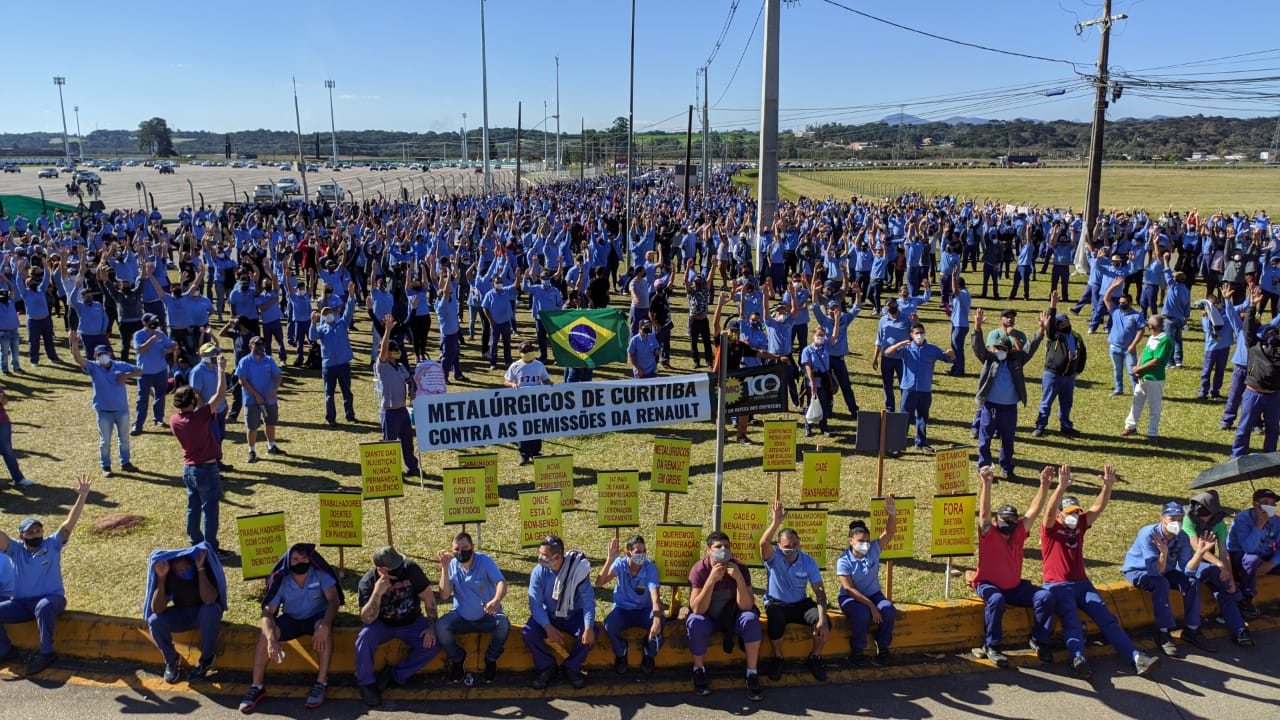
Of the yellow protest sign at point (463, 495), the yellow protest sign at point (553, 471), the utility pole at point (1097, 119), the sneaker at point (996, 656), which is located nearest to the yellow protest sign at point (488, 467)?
the yellow protest sign at point (463, 495)

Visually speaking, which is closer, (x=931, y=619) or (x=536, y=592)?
(x=536, y=592)

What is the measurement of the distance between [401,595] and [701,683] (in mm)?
2354

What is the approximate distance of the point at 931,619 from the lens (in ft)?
23.6

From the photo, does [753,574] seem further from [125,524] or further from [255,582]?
[125,524]

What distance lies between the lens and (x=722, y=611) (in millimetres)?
6809

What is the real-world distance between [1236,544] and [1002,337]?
10.6 feet

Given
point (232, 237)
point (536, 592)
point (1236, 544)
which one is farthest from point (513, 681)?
point (232, 237)

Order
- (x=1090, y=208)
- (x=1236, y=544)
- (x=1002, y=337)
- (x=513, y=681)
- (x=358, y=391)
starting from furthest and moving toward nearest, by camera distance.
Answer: (x=1090, y=208) < (x=358, y=391) < (x=1002, y=337) < (x=1236, y=544) < (x=513, y=681)

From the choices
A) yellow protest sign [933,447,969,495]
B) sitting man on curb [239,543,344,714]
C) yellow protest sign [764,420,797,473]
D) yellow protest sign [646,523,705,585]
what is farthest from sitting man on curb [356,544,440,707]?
yellow protest sign [933,447,969,495]

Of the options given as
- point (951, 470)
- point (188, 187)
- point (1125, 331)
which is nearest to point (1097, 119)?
point (1125, 331)

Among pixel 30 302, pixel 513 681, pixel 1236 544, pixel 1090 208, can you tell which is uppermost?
pixel 1090 208

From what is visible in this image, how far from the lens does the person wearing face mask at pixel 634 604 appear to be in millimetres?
6805

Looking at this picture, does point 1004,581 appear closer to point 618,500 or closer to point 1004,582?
point 1004,582

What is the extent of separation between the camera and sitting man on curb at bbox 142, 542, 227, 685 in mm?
6559
